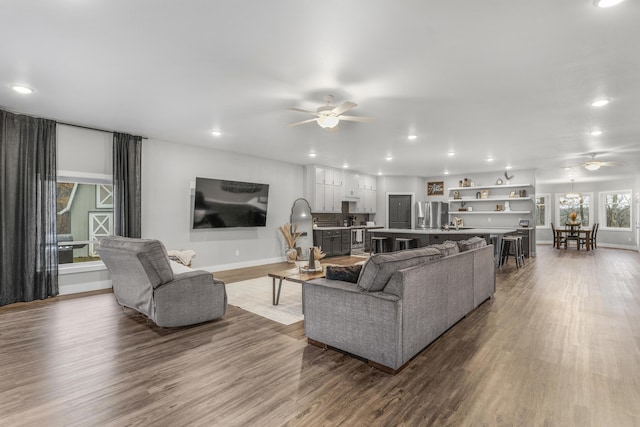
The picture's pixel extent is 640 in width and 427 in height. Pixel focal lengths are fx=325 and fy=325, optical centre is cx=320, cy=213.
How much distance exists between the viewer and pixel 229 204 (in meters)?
7.18

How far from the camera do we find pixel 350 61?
304cm

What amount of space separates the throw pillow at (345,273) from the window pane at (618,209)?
14022 mm

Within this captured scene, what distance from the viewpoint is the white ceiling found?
2340 mm

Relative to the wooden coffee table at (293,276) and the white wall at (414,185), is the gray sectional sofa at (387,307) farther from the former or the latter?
the white wall at (414,185)

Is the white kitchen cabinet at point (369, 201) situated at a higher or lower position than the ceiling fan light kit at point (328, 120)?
lower

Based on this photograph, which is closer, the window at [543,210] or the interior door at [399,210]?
the interior door at [399,210]

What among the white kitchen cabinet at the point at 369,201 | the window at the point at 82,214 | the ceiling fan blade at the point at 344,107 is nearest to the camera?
the ceiling fan blade at the point at 344,107

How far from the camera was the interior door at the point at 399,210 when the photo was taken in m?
11.5

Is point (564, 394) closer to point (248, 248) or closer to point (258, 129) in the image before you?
point (258, 129)

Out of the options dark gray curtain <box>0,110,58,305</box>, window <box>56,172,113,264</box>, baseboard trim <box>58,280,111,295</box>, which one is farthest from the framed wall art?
dark gray curtain <box>0,110,58,305</box>

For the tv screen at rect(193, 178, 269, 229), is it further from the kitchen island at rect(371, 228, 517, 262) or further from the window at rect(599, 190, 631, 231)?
the window at rect(599, 190, 631, 231)

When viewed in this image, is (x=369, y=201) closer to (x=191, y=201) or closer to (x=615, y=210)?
(x=191, y=201)

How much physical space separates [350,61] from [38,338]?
4172 mm

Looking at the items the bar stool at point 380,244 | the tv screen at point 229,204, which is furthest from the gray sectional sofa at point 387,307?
the bar stool at point 380,244
